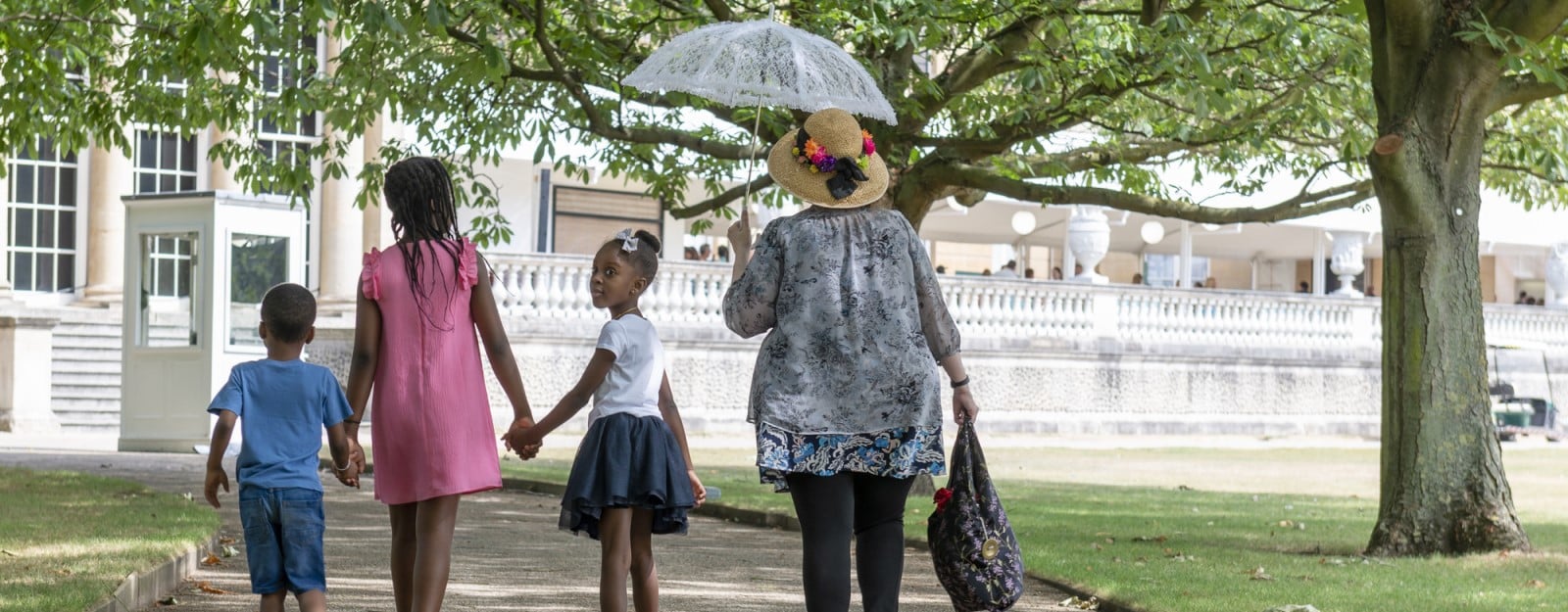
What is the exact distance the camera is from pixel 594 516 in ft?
19.9

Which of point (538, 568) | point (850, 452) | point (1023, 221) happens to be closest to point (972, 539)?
point (850, 452)

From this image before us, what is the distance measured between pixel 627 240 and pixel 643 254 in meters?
0.07

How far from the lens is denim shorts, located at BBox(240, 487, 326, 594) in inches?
225

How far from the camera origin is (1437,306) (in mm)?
9719

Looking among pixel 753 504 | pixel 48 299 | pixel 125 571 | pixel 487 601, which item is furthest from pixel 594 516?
pixel 48 299

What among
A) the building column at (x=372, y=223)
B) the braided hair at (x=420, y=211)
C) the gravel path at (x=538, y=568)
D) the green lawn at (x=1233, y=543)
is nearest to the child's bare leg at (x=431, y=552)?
the braided hair at (x=420, y=211)

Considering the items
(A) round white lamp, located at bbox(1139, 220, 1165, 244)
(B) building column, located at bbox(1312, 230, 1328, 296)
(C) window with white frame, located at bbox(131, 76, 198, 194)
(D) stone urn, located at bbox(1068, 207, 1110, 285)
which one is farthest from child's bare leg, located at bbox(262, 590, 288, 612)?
(B) building column, located at bbox(1312, 230, 1328, 296)

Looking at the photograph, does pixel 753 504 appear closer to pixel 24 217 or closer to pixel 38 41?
pixel 38 41

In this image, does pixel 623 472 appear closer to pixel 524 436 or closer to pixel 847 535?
pixel 524 436

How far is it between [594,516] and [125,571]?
2331 mm

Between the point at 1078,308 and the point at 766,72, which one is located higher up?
the point at 766,72

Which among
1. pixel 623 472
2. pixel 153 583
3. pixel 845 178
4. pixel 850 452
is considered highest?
pixel 845 178

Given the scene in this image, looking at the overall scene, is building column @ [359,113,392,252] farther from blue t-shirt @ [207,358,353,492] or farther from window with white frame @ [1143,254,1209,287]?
window with white frame @ [1143,254,1209,287]

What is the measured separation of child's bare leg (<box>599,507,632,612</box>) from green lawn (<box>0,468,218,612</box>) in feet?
5.78
